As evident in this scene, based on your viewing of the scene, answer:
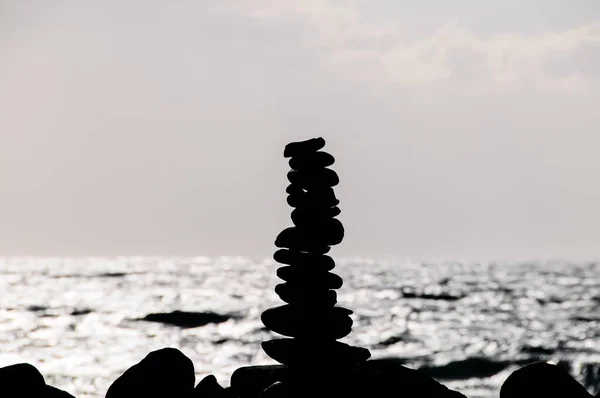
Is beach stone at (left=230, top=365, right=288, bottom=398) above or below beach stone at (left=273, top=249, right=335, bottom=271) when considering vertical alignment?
below

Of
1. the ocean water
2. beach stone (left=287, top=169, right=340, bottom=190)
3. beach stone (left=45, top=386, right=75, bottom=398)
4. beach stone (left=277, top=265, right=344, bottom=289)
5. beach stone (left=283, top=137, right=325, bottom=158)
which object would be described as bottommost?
beach stone (left=45, top=386, right=75, bottom=398)

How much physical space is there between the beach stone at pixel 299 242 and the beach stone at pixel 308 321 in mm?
945

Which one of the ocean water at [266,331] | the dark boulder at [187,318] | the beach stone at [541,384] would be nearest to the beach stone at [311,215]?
the beach stone at [541,384]

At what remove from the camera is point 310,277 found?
14383 millimetres

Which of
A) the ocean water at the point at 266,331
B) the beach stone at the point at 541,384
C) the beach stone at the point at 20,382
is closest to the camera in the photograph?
the beach stone at the point at 20,382

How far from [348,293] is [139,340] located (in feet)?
126

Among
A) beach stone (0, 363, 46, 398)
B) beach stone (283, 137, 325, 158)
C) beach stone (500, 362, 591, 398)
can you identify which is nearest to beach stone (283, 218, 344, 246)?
beach stone (283, 137, 325, 158)

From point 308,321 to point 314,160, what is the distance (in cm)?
257

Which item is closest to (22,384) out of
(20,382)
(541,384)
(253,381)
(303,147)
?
(20,382)

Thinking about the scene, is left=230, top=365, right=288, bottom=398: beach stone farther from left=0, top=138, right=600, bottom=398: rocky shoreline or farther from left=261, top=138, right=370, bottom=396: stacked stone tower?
left=261, top=138, right=370, bottom=396: stacked stone tower

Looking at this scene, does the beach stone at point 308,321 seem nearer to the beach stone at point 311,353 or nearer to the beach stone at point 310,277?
the beach stone at point 311,353

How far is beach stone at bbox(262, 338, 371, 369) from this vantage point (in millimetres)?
14383

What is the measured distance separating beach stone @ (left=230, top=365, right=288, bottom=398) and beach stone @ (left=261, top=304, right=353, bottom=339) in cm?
137

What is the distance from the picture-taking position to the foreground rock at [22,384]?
1458 cm
